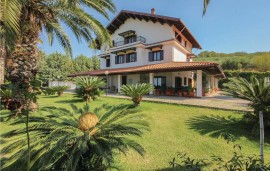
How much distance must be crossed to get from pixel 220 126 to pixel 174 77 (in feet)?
46.5

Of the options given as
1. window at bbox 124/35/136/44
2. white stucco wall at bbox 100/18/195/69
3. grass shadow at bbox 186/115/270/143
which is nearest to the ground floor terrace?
white stucco wall at bbox 100/18/195/69

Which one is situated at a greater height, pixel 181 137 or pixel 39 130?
pixel 39 130

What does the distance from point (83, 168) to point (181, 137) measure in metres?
4.21

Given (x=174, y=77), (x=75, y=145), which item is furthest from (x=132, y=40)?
(x=75, y=145)

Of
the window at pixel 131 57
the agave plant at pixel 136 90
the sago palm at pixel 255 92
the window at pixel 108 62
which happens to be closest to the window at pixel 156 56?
the window at pixel 131 57

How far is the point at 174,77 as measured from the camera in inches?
842

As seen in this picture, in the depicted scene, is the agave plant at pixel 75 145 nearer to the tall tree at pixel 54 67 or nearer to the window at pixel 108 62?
the window at pixel 108 62

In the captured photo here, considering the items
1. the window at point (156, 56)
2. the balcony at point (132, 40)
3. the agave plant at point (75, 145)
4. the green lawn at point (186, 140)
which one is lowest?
the green lawn at point (186, 140)

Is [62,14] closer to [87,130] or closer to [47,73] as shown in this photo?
[87,130]

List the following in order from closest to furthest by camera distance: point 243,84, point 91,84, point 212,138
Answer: point 212,138
point 243,84
point 91,84

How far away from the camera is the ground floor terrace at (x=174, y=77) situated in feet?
53.7

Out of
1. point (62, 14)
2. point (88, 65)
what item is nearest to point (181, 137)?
point (62, 14)

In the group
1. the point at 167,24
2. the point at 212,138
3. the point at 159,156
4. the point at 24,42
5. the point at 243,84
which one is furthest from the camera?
the point at 167,24

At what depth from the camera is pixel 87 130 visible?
3.26 meters
